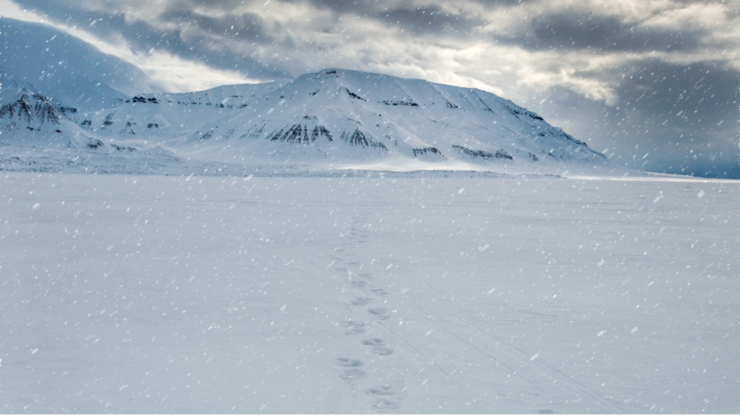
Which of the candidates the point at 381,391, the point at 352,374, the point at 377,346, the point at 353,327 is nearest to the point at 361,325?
the point at 353,327

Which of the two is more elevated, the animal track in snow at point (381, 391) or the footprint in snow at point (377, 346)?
the footprint in snow at point (377, 346)

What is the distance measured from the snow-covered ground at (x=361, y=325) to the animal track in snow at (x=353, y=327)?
0.04m

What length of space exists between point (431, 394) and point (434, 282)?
170 inches

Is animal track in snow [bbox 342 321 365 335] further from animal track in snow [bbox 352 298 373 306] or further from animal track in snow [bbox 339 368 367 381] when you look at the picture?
animal track in snow [bbox 339 368 367 381]

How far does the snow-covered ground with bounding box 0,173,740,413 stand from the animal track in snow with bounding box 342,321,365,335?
38 millimetres

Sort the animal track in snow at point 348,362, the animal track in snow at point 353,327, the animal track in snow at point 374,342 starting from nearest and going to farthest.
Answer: the animal track in snow at point 348,362 < the animal track in snow at point 374,342 < the animal track in snow at point 353,327

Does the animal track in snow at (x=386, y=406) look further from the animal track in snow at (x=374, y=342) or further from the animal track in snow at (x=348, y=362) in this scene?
the animal track in snow at (x=374, y=342)

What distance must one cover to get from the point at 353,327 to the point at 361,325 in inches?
5.3

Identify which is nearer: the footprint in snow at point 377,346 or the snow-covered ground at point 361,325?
the snow-covered ground at point 361,325

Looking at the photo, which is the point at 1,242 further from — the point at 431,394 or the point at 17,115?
the point at 17,115

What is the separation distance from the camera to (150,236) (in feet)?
43.4

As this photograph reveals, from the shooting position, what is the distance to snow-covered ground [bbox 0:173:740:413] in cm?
445

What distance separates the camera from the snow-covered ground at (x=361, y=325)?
445cm

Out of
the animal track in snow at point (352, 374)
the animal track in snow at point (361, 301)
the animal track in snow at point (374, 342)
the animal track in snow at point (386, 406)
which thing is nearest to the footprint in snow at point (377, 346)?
the animal track in snow at point (374, 342)
